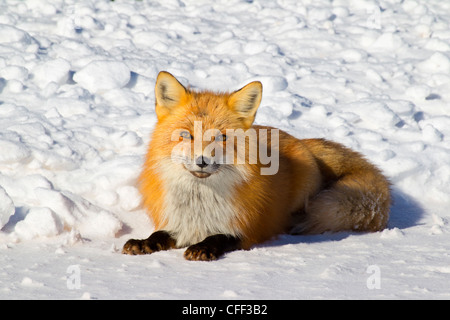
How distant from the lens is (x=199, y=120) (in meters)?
3.34

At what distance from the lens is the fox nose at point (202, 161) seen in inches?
121

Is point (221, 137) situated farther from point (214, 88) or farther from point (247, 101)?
point (214, 88)

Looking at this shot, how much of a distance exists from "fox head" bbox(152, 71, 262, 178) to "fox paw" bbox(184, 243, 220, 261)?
47 centimetres

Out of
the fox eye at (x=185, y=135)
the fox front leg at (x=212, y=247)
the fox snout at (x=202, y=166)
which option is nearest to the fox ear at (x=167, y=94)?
the fox eye at (x=185, y=135)

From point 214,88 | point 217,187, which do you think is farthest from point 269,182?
point 214,88

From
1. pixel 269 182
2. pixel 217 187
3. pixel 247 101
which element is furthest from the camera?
pixel 269 182

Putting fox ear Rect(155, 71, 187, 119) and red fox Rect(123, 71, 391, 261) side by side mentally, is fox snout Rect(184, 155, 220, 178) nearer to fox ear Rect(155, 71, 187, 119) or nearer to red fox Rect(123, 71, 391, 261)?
red fox Rect(123, 71, 391, 261)

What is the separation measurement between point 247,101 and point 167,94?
576 mm

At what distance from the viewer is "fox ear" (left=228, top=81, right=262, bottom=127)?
352 cm

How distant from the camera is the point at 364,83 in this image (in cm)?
644

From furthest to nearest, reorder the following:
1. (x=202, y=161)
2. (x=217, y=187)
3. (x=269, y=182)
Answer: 1. (x=269, y=182)
2. (x=217, y=187)
3. (x=202, y=161)

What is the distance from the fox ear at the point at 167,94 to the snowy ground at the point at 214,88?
842 mm

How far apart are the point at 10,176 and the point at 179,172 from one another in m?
1.57

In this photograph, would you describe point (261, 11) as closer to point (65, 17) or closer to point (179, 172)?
point (65, 17)
